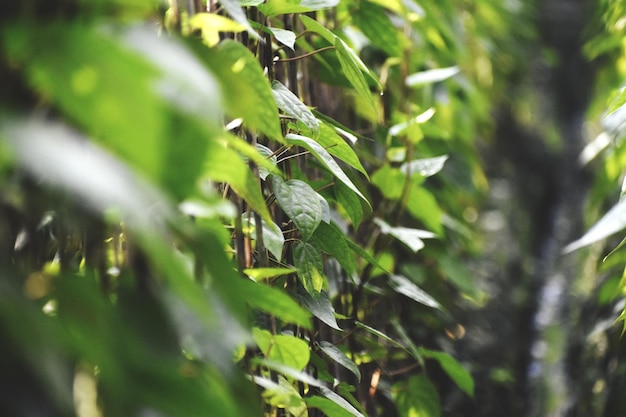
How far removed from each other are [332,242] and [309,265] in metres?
0.04

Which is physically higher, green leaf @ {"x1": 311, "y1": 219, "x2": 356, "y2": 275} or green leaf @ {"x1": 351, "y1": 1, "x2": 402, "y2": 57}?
green leaf @ {"x1": 351, "y1": 1, "x2": 402, "y2": 57}

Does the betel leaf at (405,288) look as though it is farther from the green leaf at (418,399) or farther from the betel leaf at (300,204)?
the betel leaf at (300,204)

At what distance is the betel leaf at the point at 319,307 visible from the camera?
0.66 metres

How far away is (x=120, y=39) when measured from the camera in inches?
11.1

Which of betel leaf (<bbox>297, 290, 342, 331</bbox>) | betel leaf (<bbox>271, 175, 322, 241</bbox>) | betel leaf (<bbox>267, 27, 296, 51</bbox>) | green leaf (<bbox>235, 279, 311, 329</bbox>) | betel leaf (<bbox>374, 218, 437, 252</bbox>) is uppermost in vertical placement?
betel leaf (<bbox>267, 27, 296, 51</bbox>)

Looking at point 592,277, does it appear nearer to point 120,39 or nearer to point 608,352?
point 608,352

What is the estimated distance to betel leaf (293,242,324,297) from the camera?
663mm

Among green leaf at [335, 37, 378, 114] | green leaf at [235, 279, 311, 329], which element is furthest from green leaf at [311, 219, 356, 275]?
green leaf at [235, 279, 311, 329]

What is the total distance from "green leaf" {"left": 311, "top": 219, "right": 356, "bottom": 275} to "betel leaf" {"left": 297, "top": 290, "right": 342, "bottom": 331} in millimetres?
41

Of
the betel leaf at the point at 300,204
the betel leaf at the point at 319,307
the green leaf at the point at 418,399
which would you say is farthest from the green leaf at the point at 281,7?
the green leaf at the point at 418,399

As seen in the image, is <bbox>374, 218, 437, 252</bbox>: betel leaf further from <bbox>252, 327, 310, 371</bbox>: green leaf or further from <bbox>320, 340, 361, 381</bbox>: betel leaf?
<bbox>252, 327, 310, 371</bbox>: green leaf

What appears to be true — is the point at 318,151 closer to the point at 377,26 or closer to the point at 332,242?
the point at 332,242

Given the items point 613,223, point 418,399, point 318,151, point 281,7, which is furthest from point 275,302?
→ point 418,399

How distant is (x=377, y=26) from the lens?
940 millimetres
